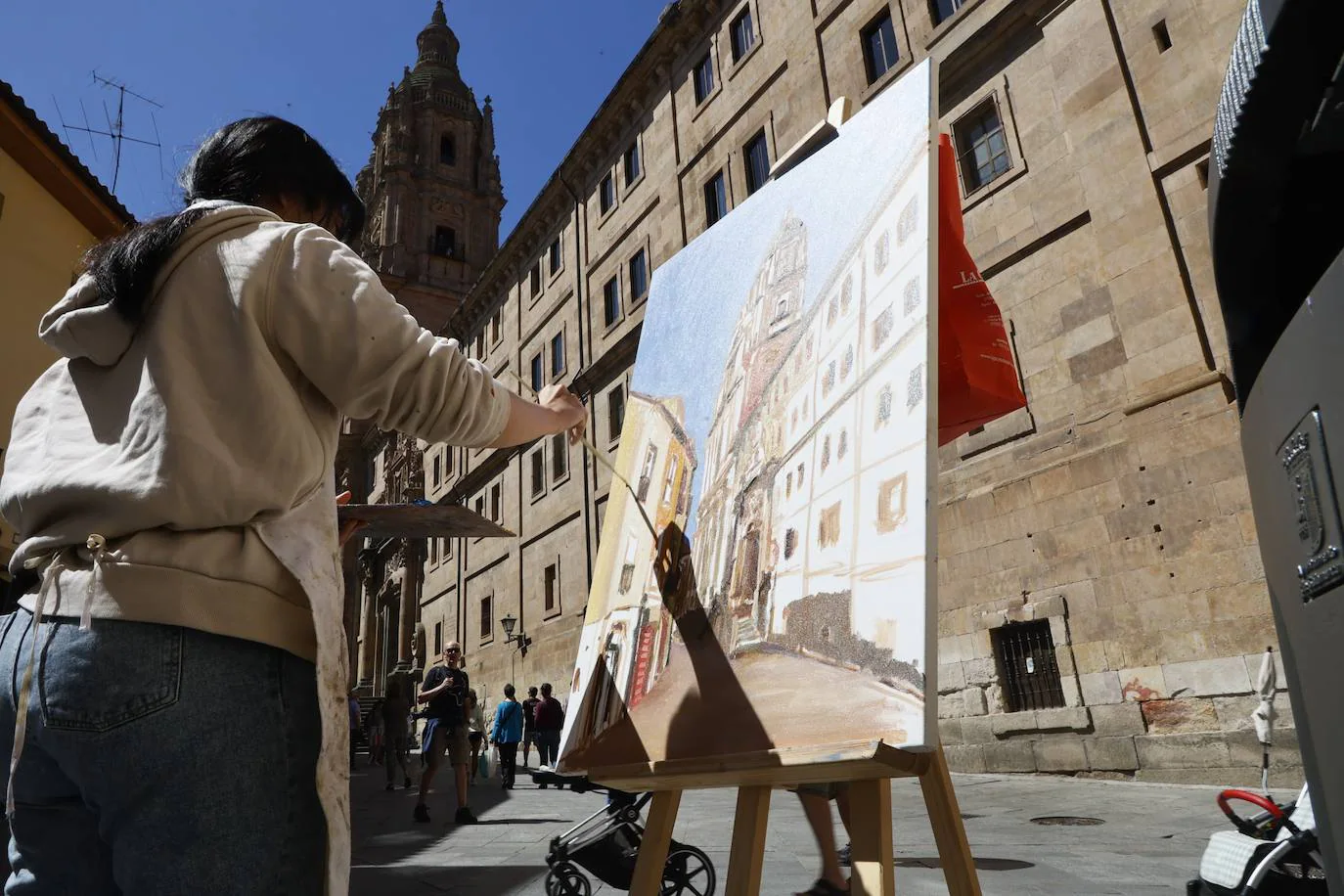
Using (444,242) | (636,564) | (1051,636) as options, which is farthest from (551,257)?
(636,564)

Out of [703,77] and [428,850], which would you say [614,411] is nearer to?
[703,77]

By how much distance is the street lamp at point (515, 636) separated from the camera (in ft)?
67.9

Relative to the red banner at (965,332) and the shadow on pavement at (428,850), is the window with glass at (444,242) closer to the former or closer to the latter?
the shadow on pavement at (428,850)

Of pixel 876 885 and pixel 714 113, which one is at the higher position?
pixel 714 113

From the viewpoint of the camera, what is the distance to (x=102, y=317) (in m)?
1.23

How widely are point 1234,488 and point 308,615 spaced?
8547mm

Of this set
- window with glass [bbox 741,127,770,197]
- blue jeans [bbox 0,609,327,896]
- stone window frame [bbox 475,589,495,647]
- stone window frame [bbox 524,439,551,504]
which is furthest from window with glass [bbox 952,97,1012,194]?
stone window frame [bbox 475,589,495,647]

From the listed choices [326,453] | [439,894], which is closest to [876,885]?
[326,453]

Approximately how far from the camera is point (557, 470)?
21.4 metres

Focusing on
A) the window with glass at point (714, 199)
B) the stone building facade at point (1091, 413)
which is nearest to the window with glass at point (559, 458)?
the window with glass at point (714, 199)

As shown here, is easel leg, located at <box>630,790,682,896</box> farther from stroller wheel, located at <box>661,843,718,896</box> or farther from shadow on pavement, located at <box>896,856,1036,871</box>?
shadow on pavement, located at <box>896,856,1036,871</box>

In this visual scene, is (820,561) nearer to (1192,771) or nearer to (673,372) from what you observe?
(673,372)

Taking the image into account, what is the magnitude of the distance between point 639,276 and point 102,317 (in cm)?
1824

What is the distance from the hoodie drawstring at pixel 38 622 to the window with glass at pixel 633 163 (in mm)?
19287
